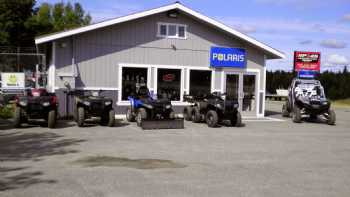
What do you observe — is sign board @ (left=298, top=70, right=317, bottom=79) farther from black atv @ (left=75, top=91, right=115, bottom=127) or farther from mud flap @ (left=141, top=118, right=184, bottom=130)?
black atv @ (left=75, top=91, right=115, bottom=127)

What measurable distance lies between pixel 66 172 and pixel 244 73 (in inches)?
542

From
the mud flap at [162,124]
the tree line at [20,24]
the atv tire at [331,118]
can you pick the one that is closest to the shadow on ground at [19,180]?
the mud flap at [162,124]

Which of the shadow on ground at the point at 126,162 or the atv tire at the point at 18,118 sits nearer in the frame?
the shadow on ground at the point at 126,162

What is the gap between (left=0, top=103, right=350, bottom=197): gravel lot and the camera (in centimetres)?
653

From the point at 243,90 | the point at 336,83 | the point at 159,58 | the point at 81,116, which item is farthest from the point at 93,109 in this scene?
the point at 336,83

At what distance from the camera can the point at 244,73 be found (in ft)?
65.7

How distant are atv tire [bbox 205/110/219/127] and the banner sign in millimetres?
8238

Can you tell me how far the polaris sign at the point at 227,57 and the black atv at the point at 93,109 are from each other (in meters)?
6.33

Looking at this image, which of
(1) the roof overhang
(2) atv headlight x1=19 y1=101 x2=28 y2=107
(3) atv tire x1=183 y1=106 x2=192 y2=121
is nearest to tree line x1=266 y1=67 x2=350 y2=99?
(1) the roof overhang

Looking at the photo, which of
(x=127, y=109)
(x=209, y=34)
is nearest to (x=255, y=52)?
(x=209, y=34)

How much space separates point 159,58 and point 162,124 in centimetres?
469

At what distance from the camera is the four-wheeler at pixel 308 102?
705 inches

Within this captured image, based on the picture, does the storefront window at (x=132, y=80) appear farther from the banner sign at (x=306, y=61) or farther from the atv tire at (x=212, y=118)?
the banner sign at (x=306, y=61)

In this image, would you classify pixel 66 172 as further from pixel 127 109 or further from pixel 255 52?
pixel 255 52
